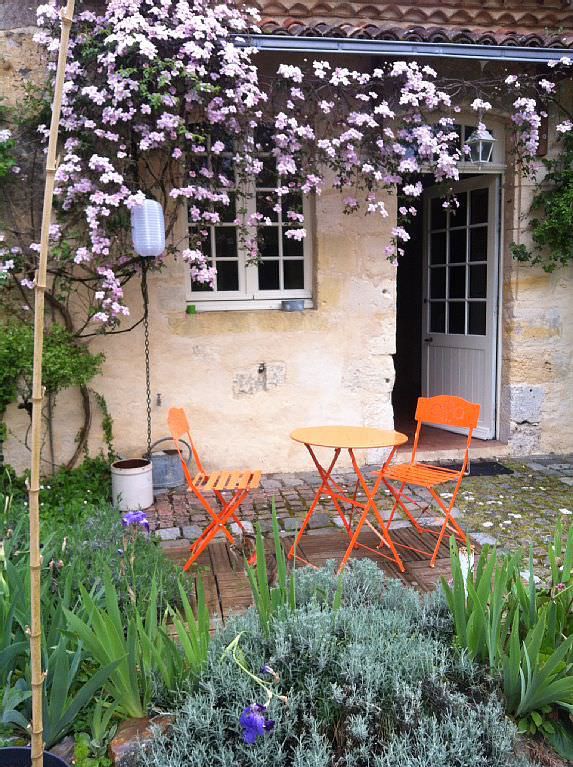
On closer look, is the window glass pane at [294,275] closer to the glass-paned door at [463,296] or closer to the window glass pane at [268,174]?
the window glass pane at [268,174]

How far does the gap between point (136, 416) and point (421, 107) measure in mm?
3522

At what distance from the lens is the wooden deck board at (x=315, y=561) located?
335 centimetres

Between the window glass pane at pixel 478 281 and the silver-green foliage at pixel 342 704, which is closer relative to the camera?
the silver-green foliage at pixel 342 704

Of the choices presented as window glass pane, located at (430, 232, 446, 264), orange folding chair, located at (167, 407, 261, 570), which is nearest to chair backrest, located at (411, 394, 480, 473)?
orange folding chair, located at (167, 407, 261, 570)

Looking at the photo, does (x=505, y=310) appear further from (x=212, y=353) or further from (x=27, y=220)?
(x=27, y=220)

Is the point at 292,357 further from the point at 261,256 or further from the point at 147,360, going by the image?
the point at 147,360

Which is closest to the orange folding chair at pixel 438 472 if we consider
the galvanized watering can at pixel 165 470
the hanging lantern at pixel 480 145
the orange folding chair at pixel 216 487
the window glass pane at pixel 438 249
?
the orange folding chair at pixel 216 487

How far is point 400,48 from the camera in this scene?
4926mm

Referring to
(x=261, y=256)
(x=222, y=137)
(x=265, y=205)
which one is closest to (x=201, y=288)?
(x=261, y=256)

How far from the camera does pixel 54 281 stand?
5.26 meters

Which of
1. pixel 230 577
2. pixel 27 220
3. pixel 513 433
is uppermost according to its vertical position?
pixel 27 220

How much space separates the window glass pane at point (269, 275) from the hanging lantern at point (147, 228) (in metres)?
1.38

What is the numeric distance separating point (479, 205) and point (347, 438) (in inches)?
152

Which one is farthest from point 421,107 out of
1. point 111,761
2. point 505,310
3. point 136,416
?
point 111,761
